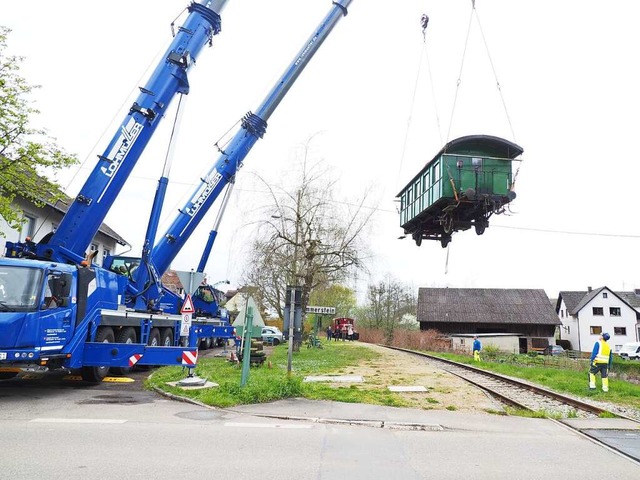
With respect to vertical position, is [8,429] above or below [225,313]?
below

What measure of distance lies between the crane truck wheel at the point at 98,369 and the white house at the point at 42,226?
4.75 metres

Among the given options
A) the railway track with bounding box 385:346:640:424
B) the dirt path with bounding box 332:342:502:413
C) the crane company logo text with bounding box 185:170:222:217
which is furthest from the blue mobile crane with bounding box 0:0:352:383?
the railway track with bounding box 385:346:640:424

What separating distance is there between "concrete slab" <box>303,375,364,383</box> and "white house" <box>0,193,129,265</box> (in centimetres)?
918

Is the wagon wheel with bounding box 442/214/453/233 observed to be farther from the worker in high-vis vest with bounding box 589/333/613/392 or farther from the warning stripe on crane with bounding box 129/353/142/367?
the warning stripe on crane with bounding box 129/353/142/367

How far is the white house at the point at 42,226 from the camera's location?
789 inches

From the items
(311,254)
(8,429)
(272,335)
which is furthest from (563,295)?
(8,429)

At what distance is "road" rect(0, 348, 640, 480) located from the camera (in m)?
5.36

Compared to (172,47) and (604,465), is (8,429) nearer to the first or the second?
(604,465)

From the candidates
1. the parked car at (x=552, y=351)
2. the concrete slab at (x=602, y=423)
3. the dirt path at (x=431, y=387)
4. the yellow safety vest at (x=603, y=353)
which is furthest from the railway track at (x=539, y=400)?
the parked car at (x=552, y=351)

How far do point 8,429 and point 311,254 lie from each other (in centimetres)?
1817

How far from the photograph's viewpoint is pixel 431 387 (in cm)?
1391

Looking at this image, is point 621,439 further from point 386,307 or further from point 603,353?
point 386,307

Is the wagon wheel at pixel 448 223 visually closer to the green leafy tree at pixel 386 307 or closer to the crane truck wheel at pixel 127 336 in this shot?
the crane truck wheel at pixel 127 336

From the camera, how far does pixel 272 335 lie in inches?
1469
